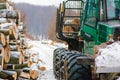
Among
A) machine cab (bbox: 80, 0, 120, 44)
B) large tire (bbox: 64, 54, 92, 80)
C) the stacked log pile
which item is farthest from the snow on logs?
the stacked log pile

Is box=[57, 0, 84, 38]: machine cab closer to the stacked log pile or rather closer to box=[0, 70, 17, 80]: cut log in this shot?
the stacked log pile

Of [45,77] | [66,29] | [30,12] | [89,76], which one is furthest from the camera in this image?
[30,12]

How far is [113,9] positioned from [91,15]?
136cm

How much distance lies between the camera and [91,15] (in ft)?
33.1

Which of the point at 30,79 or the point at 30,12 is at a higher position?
the point at 30,79

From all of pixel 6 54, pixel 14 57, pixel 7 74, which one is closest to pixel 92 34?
pixel 14 57

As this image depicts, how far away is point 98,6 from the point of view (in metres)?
9.19

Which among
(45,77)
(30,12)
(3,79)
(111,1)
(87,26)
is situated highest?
(111,1)

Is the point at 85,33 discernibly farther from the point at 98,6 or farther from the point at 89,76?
the point at 89,76

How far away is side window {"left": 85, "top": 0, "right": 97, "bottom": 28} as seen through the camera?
31.7ft

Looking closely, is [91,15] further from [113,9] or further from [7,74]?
[7,74]

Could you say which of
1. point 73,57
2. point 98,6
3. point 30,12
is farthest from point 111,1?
point 30,12

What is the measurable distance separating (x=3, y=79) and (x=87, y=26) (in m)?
2.99

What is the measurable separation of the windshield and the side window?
0.73 meters
